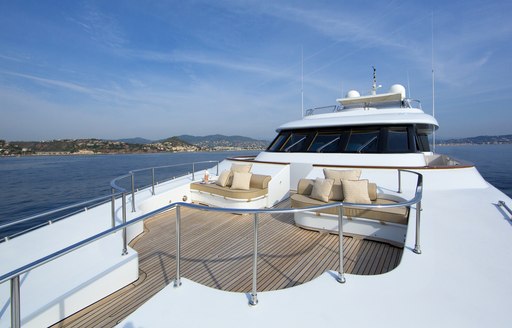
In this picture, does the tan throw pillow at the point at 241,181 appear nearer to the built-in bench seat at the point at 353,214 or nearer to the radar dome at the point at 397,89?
the built-in bench seat at the point at 353,214

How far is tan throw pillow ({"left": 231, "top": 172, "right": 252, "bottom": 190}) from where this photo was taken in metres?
6.27

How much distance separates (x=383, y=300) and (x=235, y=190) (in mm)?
4438

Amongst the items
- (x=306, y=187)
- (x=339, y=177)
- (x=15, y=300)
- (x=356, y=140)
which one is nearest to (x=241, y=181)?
(x=306, y=187)

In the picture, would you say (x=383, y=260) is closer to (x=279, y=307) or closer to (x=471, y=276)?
(x=471, y=276)

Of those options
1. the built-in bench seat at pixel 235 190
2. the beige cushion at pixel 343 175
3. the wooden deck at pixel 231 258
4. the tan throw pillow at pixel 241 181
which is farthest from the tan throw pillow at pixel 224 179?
the beige cushion at pixel 343 175

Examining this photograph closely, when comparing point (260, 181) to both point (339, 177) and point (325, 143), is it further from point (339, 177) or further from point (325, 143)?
point (325, 143)

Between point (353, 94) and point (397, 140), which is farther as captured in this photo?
point (353, 94)

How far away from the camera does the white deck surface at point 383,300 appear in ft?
6.01

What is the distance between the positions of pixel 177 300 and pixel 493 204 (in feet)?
17.2

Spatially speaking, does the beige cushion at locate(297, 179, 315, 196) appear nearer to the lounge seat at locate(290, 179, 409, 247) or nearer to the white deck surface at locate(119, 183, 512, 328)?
the lounge seat at locate(290, 179, 409, 247)

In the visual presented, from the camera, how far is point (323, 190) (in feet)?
16.0

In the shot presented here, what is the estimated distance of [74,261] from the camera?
298 centimetres

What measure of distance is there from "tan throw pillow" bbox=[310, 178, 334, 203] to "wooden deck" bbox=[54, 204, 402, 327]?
0.69 meters

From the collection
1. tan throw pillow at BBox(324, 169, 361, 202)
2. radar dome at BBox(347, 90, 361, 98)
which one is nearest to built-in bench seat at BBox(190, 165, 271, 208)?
tan throw pillow at BBox(324, 169, 361, 202)
